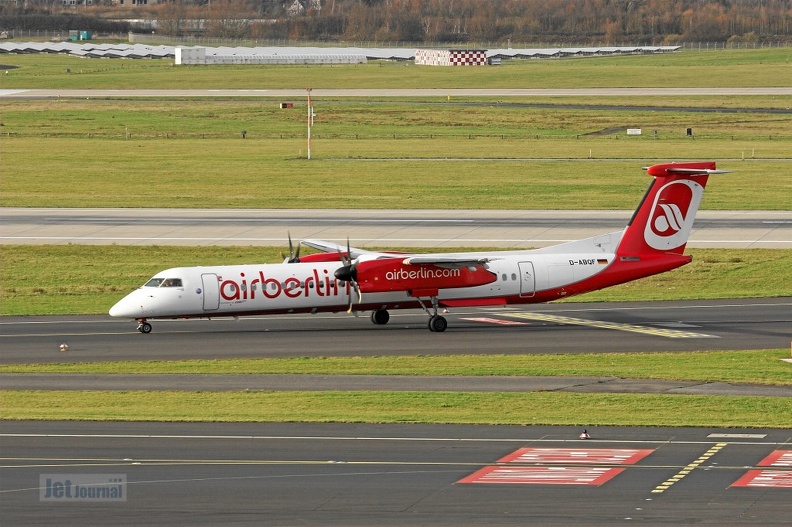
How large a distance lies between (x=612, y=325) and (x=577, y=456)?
19774 millimetres

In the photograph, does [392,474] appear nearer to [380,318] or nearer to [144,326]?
[380,318]

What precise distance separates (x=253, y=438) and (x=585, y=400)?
31.6ft

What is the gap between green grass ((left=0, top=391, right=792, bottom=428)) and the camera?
31.3 m

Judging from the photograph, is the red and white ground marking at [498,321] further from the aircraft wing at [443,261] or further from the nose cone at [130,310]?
the nose cone at [130,310]

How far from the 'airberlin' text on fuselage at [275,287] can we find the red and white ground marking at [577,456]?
18712 millimetres

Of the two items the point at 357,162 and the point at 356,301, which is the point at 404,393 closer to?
the point at 356,301

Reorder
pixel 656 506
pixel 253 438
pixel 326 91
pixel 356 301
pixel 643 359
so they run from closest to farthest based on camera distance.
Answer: pixel 656 506
pixel 253 438
pixel 643 359
pixel 356 301
pixel 326 91

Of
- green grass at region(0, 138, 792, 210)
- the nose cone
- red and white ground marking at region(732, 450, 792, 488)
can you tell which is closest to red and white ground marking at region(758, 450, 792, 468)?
red and white ground marking at region(732, 450, 792, 488)

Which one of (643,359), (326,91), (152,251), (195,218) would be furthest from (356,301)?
(326,91)

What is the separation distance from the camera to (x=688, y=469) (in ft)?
85.5

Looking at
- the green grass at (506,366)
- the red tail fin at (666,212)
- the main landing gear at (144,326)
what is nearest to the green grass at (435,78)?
the red tail fin at (666,212)

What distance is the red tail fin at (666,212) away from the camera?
48.0 meters

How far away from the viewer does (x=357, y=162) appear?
3910 inches

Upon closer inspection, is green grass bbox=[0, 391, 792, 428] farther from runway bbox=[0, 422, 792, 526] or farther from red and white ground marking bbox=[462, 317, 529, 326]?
red and white ground marking bbox=[462, 317, 529, 326]
